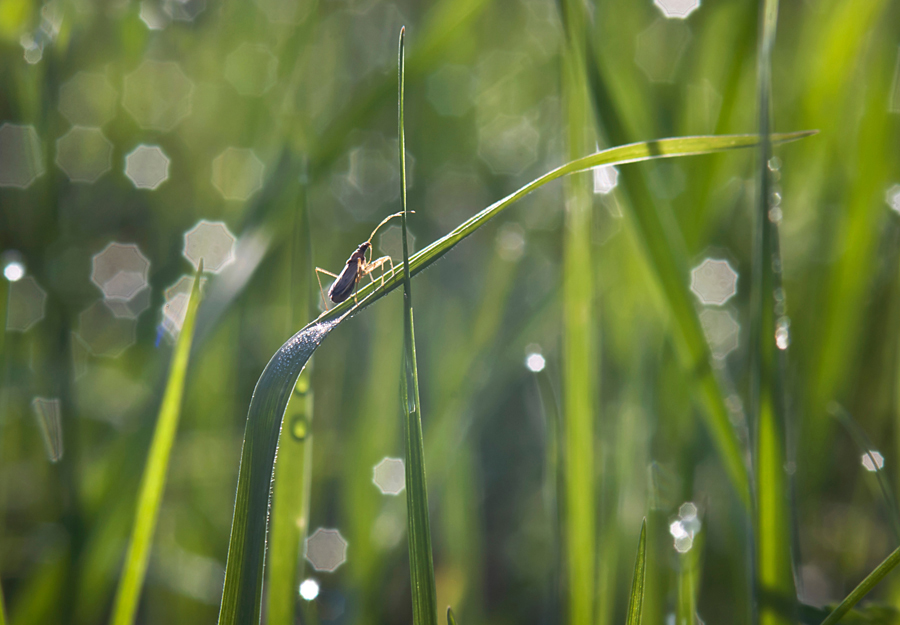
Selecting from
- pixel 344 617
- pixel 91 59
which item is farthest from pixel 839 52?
pixel 91 59

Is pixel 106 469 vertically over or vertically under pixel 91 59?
under

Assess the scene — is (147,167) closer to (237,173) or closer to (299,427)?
(237,173)

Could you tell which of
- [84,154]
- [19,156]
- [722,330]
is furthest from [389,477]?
[84,154]

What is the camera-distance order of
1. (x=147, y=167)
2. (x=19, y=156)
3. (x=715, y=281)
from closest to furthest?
(x=715, y=281) < (x=19, y=156) < (x=147, y=167)

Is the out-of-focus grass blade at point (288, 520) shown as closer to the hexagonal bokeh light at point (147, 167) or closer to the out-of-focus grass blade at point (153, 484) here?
the out-of-focus grass blade at point (153, 484)

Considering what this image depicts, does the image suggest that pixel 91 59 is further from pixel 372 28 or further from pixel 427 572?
pixel 427 572

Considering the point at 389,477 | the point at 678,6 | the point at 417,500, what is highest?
the point at 678,6

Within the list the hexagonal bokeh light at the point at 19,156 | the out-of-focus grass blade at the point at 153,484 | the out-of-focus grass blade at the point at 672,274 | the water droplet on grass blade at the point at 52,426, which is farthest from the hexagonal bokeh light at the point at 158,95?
the out-of-focus grass blade at the point at 672,274
